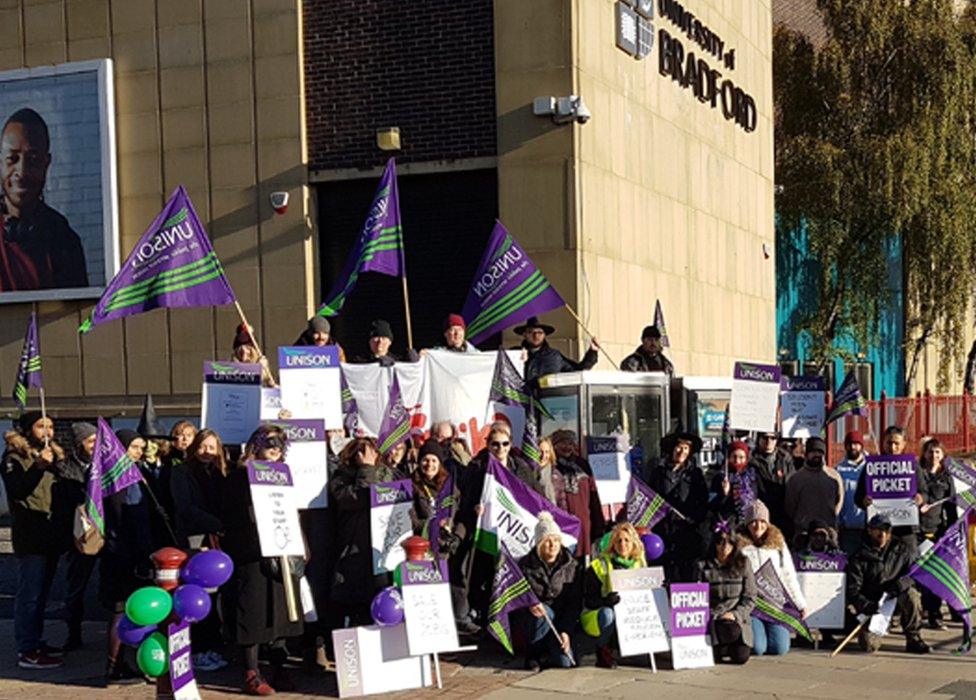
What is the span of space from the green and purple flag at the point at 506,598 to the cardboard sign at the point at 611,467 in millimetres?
1323

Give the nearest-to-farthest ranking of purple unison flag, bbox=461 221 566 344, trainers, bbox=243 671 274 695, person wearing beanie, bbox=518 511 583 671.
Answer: trainers, bbox=243 671 274 695
person wearing beanie, bbox=518 511 583 671
purple unison flag, bbox=461 221 566 344

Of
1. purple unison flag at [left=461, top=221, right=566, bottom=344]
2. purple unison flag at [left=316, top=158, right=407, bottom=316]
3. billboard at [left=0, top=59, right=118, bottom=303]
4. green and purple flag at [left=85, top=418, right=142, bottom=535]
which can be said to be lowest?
green and purple flag at [left=85, top=418, right=142, bottom=535]

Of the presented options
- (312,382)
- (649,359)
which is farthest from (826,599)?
(312,382)

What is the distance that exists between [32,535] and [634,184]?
36.4ft

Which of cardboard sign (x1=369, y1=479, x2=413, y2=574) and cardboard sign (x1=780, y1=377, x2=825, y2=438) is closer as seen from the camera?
cardboard sign (x1=369, y1=479, x2=413, y2=574)

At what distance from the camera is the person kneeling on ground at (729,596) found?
11.0 m

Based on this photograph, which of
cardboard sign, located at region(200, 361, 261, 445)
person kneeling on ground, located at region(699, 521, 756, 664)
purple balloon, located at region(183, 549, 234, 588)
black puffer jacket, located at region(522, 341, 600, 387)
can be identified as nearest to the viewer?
purple balloon, located at region(183, 549, 234, 588)

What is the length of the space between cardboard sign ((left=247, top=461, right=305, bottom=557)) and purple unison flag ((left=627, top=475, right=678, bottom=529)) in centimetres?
291

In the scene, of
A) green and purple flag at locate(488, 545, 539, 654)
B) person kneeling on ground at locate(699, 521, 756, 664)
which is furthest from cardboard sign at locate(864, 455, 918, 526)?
green and purple flag at locate(488, 545, 539, 654)

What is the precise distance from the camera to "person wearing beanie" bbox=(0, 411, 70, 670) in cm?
1118

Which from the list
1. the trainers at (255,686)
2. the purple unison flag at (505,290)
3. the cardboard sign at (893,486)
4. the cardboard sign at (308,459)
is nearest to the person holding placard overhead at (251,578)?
the trainers at (255,686)

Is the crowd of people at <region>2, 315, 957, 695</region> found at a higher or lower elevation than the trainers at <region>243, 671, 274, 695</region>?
higher

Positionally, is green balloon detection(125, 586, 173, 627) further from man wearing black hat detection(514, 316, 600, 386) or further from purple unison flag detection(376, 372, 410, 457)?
man wearing black hat detection(514, 316, 600, 386)

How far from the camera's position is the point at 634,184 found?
20.2 metres
